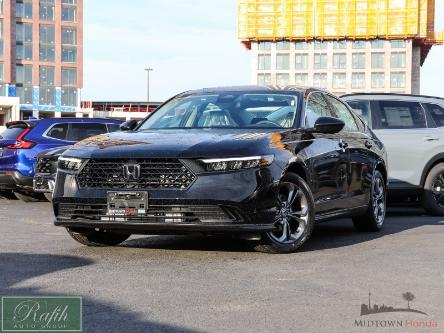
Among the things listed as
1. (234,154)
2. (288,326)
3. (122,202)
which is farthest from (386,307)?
(122,202)

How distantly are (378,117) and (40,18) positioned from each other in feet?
290

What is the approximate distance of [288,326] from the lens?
4492 mm

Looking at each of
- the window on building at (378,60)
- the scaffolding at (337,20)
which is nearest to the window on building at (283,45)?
the scaffolding at (337,20)

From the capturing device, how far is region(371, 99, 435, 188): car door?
1220 centimetres

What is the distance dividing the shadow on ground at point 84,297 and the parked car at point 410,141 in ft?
21.3

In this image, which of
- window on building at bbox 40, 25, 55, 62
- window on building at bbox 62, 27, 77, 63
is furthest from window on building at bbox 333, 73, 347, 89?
window on building at bbox 40, 25, 55, 62

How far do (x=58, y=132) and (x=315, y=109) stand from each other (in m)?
7.66

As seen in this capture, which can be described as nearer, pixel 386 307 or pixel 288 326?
pixel 288 326

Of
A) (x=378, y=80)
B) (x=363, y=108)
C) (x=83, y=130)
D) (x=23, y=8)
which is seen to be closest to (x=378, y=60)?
(x=378, y=80)

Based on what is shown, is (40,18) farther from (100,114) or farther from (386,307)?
(386,307)

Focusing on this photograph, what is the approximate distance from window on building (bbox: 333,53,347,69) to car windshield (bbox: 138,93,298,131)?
125m

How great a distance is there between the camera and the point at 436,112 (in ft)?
41.2

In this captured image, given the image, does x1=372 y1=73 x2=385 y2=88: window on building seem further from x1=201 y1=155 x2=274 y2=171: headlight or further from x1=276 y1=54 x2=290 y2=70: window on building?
x1=201 y1=155 x2=274 y2=171: headlight

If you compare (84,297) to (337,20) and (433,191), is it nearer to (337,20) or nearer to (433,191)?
(433,191)
